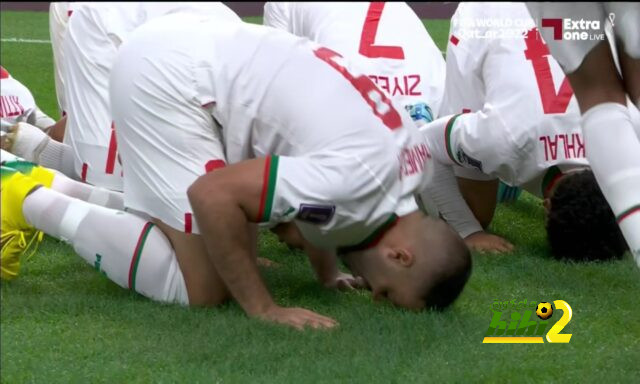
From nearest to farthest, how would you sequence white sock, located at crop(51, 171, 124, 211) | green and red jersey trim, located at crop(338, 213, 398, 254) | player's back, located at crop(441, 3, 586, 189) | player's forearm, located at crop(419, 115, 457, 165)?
1. green and red jersey trim, located at crop(338, 213, 398, 254)
2. white sock, located at crop(51, 171, 124, 211)
3. player's back, located at crop(441, 3, 586, 189)
4. player's forearm, located at crop(419, 115, 457, 165)

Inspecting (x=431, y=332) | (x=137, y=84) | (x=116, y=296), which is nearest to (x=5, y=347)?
(x=116, y=296)

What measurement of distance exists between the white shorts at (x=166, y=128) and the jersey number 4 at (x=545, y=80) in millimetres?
1054

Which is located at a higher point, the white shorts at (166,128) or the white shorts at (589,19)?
the white shorts at (589,19)

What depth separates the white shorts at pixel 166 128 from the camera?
2988 millimetres

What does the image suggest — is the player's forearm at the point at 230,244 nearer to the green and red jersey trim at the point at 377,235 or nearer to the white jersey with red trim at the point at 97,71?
the green and red jersey trim at the point at 377,235

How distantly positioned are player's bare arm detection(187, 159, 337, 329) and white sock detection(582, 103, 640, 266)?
0.71 meters

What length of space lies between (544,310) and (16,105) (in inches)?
88.8

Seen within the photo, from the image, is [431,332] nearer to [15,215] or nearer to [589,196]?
[589,196]

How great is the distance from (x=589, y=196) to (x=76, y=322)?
148cm

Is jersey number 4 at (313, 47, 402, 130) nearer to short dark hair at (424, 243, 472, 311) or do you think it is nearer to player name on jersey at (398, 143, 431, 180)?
player name on jersey at (398, 143, 431, 180)

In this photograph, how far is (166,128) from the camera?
3.00m

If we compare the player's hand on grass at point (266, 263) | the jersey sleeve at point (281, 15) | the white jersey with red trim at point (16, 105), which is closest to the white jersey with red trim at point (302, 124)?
the player's hand on grass at point (266, 263)

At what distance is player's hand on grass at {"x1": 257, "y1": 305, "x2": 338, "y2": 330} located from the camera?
2.81 metres

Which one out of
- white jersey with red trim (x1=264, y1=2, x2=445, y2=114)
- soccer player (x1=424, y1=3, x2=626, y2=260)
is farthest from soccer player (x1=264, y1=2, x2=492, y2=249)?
soccer player (x1=424, y1=3, x2=626, y2=260)
